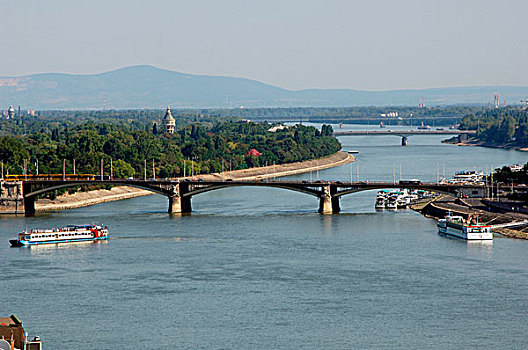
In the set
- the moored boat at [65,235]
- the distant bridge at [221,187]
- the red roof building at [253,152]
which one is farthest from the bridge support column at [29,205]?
the red roof building at [253,152]

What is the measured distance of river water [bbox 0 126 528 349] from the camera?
124 ft

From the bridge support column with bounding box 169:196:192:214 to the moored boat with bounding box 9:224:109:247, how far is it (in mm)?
11658

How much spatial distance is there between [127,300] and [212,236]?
17.6m

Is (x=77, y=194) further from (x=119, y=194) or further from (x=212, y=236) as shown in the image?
(x=212, y=236)

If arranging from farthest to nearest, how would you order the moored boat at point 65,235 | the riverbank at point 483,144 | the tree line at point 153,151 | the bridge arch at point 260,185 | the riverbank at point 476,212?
1. the riverbank at point 483,144
2. the tree line at point 153,151
3. the bridge arch at point 260,185
4. the riverbank at point 476,212
5. the moored boat at point 65,235

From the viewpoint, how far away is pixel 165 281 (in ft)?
154

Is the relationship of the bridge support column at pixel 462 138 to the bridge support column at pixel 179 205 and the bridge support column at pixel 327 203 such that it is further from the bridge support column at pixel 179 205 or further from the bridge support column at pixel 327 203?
the bridge support column at pixel 179 205

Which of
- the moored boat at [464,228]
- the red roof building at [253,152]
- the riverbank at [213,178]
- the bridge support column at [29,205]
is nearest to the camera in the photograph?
the moored boat at [464,228]

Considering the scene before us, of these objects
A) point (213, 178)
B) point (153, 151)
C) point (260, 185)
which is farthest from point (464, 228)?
point (153, 151)

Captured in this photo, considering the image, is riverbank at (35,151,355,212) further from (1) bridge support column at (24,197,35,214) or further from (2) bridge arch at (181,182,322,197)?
(2) bridge arch at (181,182,322,197)

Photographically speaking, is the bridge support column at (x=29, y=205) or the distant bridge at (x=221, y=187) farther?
the bridge support column at (x=29, y=205)

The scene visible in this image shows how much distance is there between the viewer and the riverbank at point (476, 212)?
6175 cm

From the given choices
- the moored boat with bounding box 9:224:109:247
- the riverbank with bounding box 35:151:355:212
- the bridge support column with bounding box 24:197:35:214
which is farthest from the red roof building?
the moored boat with bounding box 9:224:109:247

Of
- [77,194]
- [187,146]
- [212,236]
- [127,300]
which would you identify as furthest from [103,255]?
[187,146]
